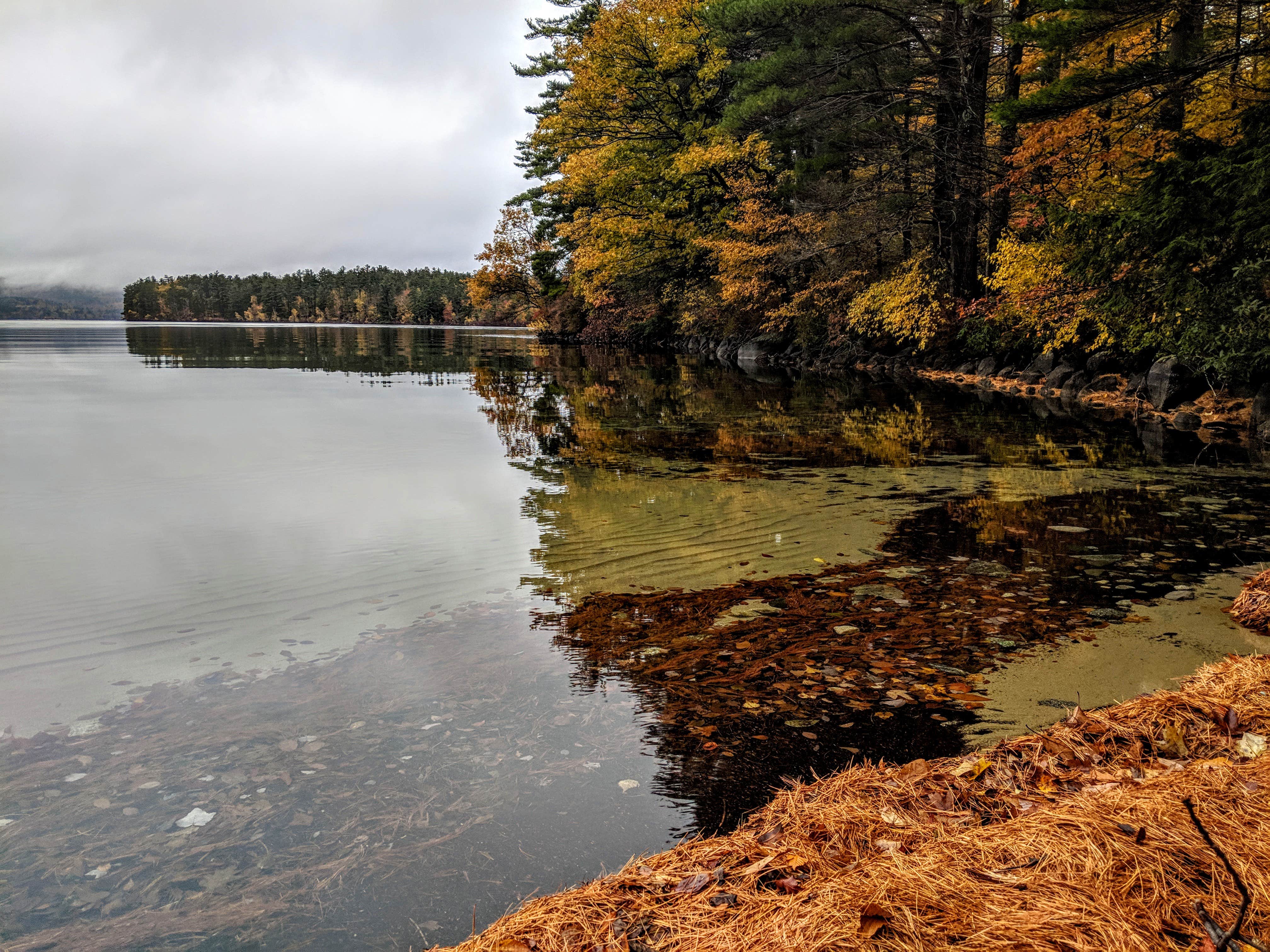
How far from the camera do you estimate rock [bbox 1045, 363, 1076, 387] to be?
19.7m

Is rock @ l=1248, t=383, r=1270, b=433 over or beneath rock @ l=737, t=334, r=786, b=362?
beneath

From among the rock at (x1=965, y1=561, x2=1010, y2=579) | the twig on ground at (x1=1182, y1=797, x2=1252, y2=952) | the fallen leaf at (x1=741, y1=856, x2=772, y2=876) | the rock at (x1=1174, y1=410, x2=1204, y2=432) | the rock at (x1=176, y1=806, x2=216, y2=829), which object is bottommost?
the rock at (x1=176, y1=806, x2=216, y2=829)

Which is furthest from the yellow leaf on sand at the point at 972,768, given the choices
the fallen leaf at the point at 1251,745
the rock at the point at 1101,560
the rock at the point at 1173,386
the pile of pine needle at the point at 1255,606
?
the rock at the point at 1173,386

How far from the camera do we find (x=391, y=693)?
13.4 feet

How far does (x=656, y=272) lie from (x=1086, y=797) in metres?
33.3

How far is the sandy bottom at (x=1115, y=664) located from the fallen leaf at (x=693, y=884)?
Result: 5.65 ft

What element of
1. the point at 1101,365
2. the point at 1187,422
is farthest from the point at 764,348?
the point at 1187,422

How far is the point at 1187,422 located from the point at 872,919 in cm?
1564

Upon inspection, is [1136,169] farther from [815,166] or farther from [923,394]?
[815,166]

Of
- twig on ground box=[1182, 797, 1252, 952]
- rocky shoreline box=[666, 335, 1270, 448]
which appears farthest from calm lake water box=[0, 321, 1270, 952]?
twig on ground box=[1182, 797, 1252, 952]

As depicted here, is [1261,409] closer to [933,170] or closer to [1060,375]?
[1060,375]

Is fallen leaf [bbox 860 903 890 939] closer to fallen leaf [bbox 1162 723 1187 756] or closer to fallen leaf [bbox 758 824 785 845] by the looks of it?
fallen leaf [bbox 758 824 785 845]

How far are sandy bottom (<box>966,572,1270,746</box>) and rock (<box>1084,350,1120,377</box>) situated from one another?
15.7 meters

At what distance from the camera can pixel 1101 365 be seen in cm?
1897
